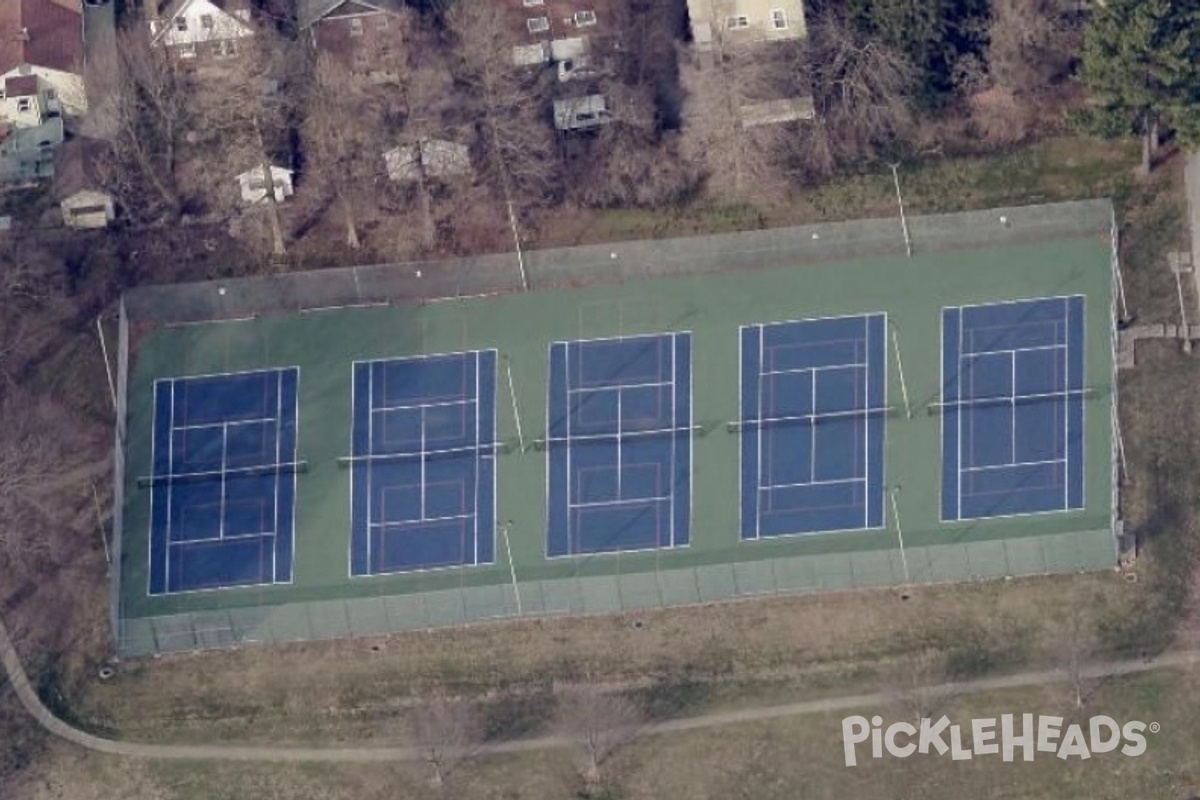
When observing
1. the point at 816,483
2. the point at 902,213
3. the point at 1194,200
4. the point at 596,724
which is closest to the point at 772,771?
the point at 596,724

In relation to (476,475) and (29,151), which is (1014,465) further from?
(29,151)

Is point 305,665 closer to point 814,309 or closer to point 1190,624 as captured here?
point 814,309

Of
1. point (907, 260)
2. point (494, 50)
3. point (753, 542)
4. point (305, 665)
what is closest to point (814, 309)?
point (907, 260)

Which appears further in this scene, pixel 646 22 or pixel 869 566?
pixel 646 22

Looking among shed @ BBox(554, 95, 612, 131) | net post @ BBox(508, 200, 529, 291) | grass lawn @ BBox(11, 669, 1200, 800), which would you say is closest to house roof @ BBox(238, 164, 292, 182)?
net post @ BBox(508, 200, 529, 291)

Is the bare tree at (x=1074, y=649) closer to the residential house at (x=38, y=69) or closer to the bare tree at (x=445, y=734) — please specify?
the bare tree at (x=445, y=734)

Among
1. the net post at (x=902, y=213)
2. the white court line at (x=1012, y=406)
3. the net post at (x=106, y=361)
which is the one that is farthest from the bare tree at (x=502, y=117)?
the white court line at (x=1012, y=406)
